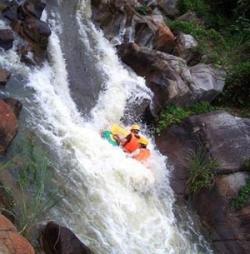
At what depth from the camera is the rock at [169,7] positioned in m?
Result: 13.8

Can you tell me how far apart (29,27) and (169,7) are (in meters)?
5.58

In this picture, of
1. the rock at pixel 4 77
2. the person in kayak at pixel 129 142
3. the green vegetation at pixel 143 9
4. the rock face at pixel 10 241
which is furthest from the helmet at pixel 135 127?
the rock face at pixel 10 241

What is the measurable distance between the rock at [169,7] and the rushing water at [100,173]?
4054 mm

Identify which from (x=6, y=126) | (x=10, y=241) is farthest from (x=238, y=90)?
(x=10, y=241)

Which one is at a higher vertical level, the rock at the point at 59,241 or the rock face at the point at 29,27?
the rock at the point at 59,241

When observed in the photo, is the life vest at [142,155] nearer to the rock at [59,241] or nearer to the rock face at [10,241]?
the rock at [59,241]

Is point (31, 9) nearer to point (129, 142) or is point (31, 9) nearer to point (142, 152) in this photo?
point (129, 142)

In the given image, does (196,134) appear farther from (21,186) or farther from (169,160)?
(21,186)

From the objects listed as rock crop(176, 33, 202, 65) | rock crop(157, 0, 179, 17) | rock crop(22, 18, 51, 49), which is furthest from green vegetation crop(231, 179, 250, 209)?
rock crop(157, 0, 179, 17)

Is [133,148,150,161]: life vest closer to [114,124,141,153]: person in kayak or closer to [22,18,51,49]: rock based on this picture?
[114,124,141,153]: person in kayak

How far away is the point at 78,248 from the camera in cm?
553

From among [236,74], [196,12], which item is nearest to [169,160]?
[236,74]

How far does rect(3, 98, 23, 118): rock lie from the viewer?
7.49 m

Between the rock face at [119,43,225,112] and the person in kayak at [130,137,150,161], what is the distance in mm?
1612
